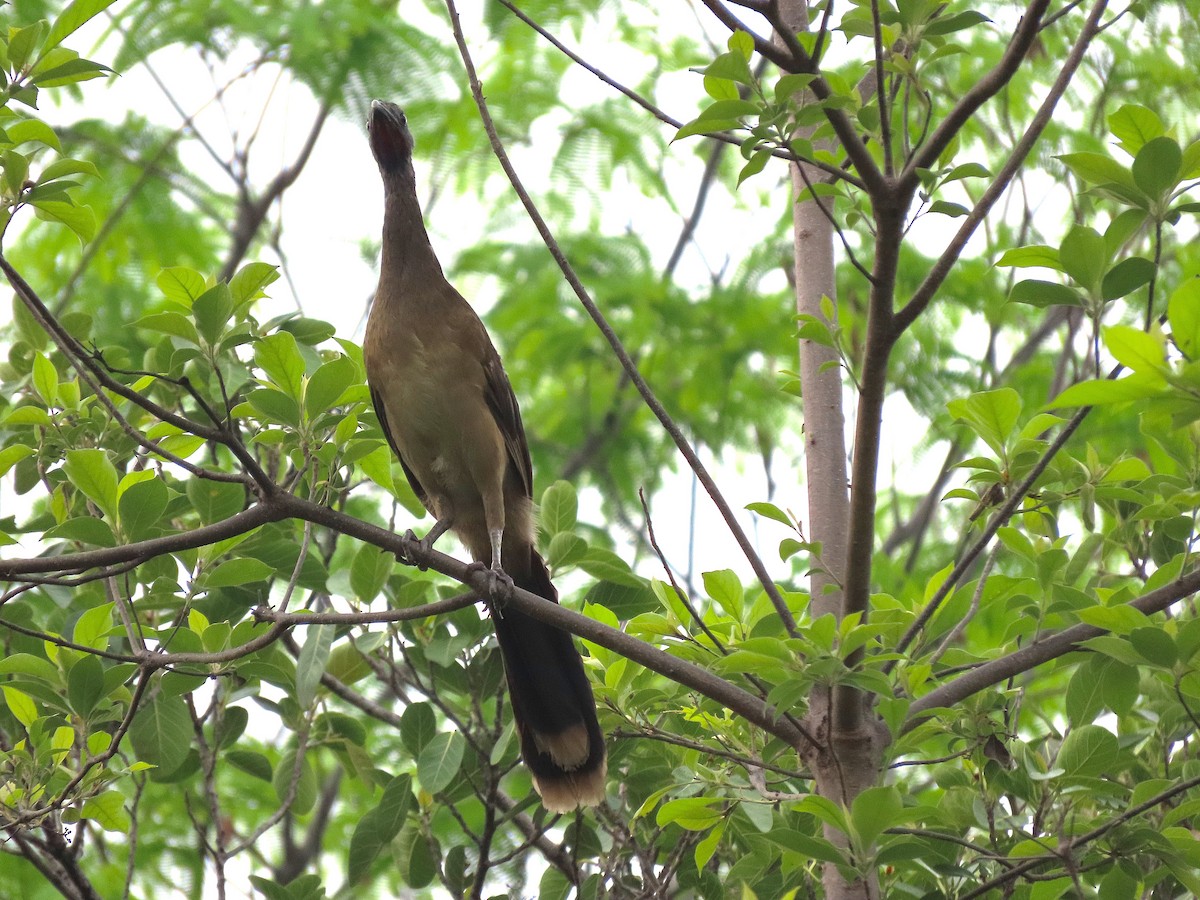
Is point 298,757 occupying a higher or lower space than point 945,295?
lower

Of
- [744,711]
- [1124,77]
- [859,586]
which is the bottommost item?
[744,711]

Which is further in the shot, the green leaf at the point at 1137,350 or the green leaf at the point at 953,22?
the green leaf at the point at 953,22

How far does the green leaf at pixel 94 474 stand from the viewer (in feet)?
10.1

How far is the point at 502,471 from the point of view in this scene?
4.68 meters

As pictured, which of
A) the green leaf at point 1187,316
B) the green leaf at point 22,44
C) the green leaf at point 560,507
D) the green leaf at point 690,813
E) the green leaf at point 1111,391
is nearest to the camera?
the green leaf at point 1111,391

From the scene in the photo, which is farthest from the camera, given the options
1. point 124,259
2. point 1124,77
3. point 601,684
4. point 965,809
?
point 124,259

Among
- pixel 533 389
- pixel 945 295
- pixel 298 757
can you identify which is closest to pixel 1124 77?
pixel 945 295

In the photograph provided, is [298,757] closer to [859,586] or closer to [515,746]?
[515,746]

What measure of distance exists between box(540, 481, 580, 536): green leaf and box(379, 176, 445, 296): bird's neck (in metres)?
1.17

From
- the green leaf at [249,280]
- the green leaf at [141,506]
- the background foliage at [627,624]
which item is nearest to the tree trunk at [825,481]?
the background foliage at [627,624]

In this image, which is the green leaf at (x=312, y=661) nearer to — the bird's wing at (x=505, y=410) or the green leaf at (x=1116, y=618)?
the bird's wing at (x=505, y=410)

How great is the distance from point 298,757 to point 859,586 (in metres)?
1.99

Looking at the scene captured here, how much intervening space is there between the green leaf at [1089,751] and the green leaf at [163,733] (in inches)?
91.1

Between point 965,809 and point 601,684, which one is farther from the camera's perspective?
point 601,684
